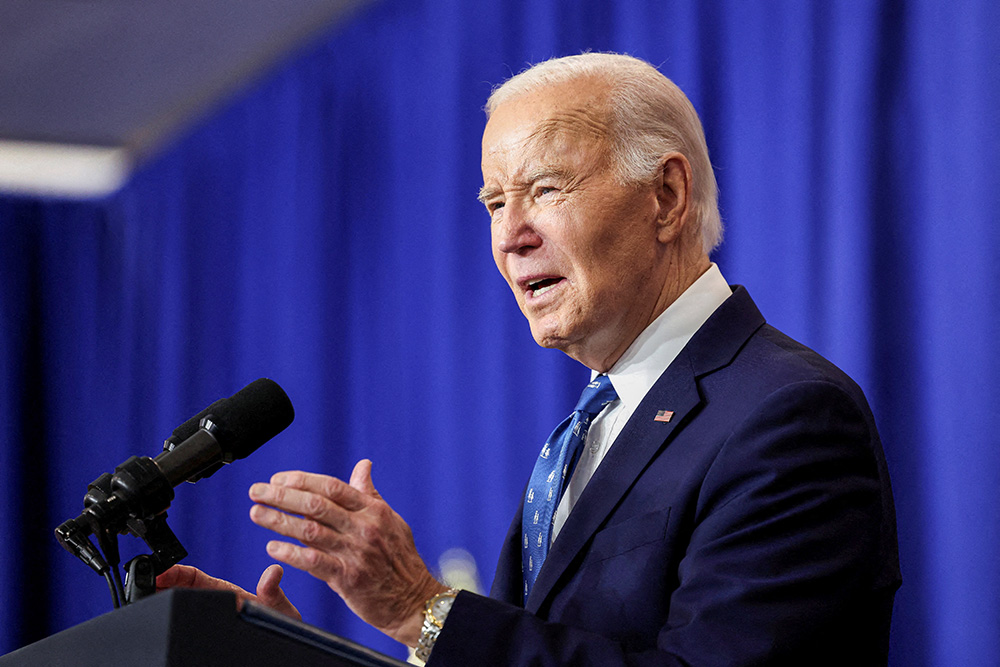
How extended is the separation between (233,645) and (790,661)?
2.26 feet

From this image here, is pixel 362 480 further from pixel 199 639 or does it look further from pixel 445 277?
pixel 445 277

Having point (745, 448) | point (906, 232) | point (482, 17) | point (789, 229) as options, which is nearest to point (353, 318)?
point (482, 17)

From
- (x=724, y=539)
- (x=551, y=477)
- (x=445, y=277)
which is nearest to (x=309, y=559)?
(x=724, y=539)

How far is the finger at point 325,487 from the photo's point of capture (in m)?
1.13

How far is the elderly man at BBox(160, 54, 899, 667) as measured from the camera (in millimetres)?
1258

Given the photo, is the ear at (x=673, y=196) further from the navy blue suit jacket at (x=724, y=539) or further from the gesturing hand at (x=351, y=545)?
the gesturing hand at (x=351, y=545)

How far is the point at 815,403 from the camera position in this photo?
1.40m

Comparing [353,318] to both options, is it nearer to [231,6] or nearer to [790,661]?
[231,6]

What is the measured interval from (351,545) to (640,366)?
0.68m

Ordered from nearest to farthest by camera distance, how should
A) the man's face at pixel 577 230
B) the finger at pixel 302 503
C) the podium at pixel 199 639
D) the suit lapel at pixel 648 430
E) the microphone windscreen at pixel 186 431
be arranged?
the podium at pixel 199 639, the finger at pixel 302 503, the microphone windscreen at pixel 186 431, the suit lapel at pixel 648 430, the man's face at pixel 577 230

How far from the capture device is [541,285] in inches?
71.7

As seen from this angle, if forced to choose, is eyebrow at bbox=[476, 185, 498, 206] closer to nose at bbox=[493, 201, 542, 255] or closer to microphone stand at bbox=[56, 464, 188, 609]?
nose at bbox=[493, 201, 542, 255]

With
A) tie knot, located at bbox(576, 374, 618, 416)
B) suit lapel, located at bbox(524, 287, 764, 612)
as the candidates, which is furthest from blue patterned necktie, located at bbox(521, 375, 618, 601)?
suit lapel, located at bbox(524, 287, 764, 612)

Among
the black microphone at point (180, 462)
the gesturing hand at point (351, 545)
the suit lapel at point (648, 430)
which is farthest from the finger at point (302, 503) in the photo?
the suit lapel at point (648, 430)
